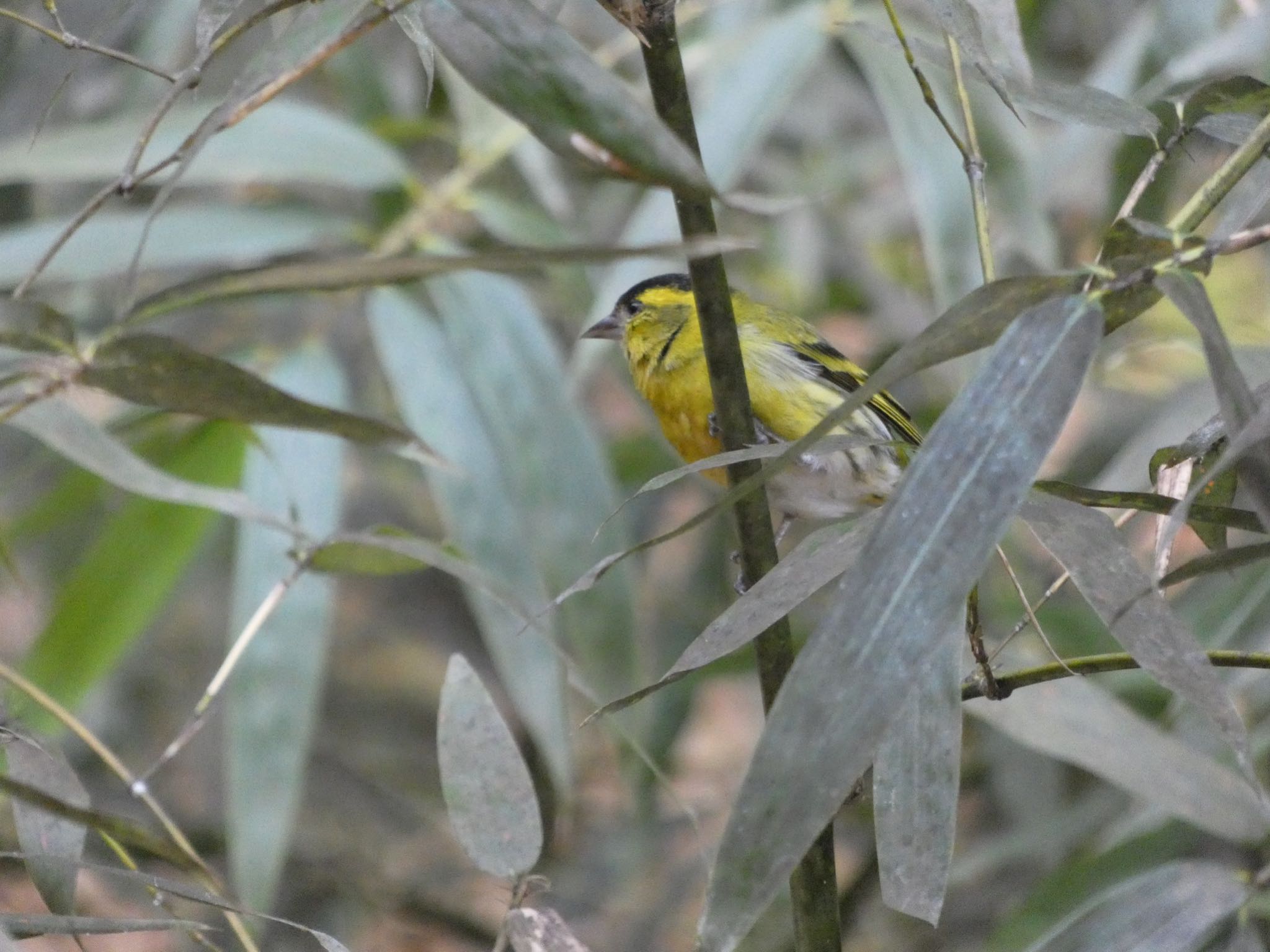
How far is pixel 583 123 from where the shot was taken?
0.60 m

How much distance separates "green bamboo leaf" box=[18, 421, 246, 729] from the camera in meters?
1.91

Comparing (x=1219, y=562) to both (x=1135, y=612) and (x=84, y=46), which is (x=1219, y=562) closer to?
(x=1135, y=612)

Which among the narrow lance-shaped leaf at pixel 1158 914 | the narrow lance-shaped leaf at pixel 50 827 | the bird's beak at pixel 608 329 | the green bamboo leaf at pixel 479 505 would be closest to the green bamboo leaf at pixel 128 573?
the green bamboo leaf at pixel 479 505

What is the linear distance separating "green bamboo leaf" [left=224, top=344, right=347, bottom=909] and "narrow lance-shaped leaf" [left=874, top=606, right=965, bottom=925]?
1104 millimetres

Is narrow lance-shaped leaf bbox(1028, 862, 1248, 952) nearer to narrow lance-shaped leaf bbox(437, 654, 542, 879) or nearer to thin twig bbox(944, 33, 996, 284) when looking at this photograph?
narrow lance-shaped leaf bbox(437, 654, 542, 879)

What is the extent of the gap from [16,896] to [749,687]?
2.46 m

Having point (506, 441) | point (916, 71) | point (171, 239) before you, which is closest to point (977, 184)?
point (916, 71)

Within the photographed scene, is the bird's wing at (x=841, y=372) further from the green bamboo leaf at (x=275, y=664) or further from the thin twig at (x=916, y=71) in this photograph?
the thin twig at (x=916, y=71)

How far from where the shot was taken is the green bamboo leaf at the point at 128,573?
1911mm

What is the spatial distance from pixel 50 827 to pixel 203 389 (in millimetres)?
393

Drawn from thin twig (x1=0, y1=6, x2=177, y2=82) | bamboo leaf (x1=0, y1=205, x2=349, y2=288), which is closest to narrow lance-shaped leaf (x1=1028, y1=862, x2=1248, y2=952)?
thin twig (x1=0, y1=6, x2=177, y2=82)

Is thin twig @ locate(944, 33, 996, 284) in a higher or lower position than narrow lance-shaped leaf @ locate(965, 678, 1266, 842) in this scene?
higher

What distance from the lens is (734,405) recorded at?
2.80 ft

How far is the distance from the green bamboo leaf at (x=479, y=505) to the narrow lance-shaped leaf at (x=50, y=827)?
0.91 meters
